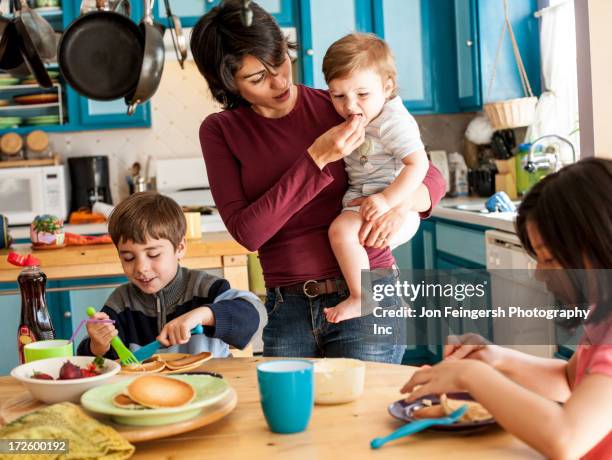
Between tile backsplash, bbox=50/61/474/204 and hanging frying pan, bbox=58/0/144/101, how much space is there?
2945mm

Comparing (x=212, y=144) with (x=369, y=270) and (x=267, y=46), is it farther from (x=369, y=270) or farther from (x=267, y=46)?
(x=369, y=270)

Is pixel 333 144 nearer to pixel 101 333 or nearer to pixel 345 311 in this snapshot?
pixel 345 311

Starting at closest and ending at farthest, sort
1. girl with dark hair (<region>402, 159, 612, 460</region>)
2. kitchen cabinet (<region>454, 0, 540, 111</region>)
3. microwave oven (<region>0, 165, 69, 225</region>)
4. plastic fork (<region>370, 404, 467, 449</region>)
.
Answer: girl with dark hair (<region>402, 159, 612, 460</region>)
plastic fork (<region>370, 404, 467, 449</region>)
kitchen cabinet (<region>454, 0, 540, 111</region>)
microwave oven (<region>0, 165, 69, 225</region>)

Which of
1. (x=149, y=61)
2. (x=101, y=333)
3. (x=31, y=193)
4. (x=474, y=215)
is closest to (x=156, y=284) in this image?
(x=101, y=333)

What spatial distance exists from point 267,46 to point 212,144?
26 cm

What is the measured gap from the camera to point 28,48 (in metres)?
2.17

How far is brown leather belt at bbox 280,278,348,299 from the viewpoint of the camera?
70.1 inches

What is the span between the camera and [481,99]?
4.51 meters

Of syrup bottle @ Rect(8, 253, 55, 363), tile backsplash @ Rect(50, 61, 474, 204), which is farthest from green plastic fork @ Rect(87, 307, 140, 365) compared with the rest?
tile backsplash @ Rect(50, 61, 474, 204)

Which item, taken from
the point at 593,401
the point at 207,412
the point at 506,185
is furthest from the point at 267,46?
the point at 506,185

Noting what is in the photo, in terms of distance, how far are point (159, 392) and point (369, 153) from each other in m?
0.96

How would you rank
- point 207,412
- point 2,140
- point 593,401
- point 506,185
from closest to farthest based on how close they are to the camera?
point 593,401 → point 207,412 → point 506,185 → point 2,140

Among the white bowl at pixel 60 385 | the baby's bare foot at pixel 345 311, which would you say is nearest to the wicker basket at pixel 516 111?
the baby's bare foot at pixel 345 311

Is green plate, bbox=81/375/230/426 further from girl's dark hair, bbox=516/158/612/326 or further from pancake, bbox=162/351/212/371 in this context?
girl's dark hair, bbox=516/158/612/326
